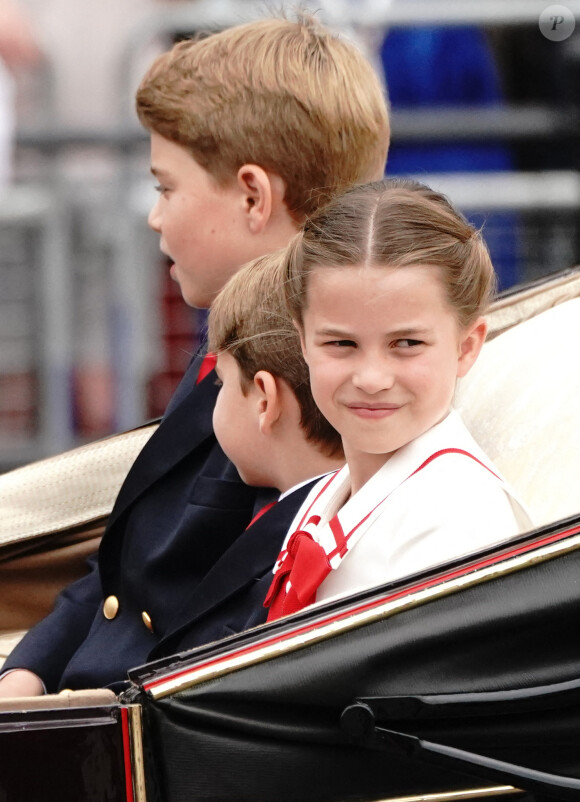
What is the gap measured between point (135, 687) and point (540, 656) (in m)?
0.37

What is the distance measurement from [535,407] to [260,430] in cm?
35

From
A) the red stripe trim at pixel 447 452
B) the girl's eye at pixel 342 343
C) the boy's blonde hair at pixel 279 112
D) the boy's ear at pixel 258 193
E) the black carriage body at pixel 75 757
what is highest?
the boy's blonde hair at pixel 279 112

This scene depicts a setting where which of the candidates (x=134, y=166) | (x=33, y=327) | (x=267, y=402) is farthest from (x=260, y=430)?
(x=33, y=327)

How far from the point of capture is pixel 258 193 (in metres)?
1.93

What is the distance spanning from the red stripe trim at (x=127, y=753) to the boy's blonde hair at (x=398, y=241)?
0.50 metres

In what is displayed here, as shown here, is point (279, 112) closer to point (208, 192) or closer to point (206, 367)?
point (208, 192)

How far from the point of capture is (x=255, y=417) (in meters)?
1.68

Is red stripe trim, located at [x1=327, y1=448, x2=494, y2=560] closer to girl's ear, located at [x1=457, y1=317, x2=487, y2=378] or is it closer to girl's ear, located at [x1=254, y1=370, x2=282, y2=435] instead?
girl's ear, located at [x1=457, y1=317, x2=487, y2=378]

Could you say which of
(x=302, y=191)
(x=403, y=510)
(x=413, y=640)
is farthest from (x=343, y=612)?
(x=302, y=191)

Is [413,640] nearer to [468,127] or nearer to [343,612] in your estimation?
[343,612]

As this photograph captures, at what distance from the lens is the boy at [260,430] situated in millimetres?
1650

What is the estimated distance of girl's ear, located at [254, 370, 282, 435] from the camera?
165 cm

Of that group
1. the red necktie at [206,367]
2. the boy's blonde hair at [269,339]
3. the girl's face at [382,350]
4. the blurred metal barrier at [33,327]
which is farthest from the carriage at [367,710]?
the blurred metal barrier at [33,327]

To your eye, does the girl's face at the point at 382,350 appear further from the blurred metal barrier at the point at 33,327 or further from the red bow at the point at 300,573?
the blurred metal barrier at the point at 33,327
